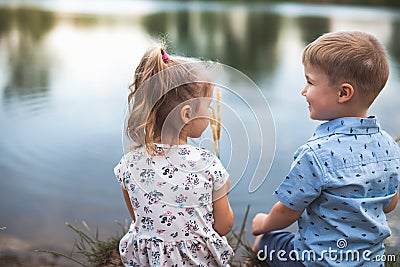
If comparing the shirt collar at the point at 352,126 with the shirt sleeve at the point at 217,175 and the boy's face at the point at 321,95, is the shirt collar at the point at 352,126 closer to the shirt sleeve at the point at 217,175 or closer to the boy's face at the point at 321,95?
the boy's face at the point at 321,95

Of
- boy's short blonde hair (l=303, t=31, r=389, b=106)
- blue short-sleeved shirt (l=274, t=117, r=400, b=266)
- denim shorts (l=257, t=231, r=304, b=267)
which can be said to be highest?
boy's short blonde hair (l=303, t=31, r=389, b=106)

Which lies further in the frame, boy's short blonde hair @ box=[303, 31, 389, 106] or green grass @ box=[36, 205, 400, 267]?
green grass @ box=[36, 205, 400, 267]

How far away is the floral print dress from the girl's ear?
7 centimetres

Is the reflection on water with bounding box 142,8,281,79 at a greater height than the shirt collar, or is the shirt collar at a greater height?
the shirt collar

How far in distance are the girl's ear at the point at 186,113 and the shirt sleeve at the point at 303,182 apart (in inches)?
11.2

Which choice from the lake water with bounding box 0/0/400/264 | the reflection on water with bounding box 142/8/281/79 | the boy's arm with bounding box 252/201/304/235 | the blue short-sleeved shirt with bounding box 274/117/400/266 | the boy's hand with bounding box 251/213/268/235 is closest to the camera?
the blue short-sleeved shirt with bounding box 274/117/400/266

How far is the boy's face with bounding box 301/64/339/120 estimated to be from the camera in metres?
1.54

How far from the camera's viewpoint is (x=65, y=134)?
10.4 feet

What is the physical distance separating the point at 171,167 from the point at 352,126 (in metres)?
0.45

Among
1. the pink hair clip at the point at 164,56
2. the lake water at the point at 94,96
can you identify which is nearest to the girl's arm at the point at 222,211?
the lake water at the point at 94,96

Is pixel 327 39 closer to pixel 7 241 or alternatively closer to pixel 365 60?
pixel 365 60

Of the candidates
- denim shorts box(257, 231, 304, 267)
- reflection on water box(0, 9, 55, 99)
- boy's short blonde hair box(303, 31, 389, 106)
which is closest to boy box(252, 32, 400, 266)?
boy's short blonde hair box(303, 31, 389, 106)

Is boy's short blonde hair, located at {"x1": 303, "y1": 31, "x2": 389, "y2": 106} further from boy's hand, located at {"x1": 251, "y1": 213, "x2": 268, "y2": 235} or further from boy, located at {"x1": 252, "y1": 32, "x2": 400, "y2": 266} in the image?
boy's hand, located at {"x1": 251, "y1": 213, "x2": 268, "y2": 235}

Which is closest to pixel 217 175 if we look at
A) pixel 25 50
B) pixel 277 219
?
pixel 277 219
